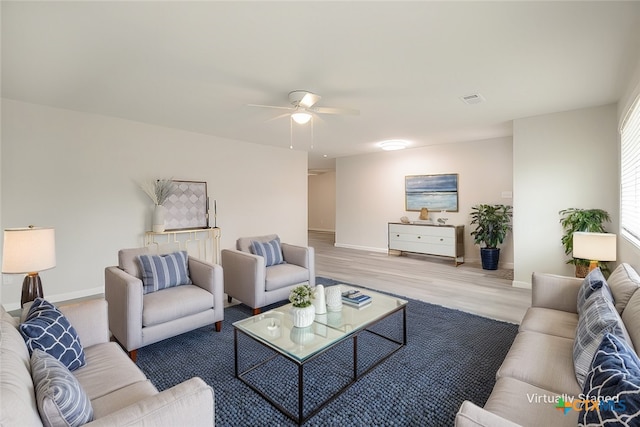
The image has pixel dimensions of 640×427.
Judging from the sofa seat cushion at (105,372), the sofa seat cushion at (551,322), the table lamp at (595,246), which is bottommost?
the sofa seat cushion at (105,372)

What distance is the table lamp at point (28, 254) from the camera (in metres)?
1.93

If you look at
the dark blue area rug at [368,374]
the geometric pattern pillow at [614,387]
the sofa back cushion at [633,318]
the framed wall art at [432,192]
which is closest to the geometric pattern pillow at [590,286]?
Answer: the sofa back cushion at [633,318]

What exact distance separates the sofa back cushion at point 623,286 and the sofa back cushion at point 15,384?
2.74 meters

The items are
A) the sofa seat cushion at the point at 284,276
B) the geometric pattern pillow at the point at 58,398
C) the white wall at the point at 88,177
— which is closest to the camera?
the geometric pattern pillow at the point at 58,398

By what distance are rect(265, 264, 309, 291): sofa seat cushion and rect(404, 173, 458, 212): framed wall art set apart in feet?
13.1

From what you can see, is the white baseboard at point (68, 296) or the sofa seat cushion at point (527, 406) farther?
the white baseboard at point (68, 296)

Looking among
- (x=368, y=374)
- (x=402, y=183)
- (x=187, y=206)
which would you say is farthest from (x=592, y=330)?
(x=402, y=183)

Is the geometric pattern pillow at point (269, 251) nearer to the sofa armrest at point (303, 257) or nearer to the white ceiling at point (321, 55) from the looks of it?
the sofa armrest at point (303, 257)

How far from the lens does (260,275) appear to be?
3291 mm

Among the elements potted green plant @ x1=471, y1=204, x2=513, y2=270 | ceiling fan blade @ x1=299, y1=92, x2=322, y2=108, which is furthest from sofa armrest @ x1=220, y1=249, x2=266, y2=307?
potted green plant @ x1=471, y1=204, x2=513, y2=270

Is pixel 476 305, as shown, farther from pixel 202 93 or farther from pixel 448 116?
pixel 202 93

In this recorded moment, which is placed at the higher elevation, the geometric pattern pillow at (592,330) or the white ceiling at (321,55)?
the white ceiling at (321,55)

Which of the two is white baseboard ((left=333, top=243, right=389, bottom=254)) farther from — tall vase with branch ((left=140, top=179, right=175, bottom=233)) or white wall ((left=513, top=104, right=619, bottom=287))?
tall vase with branch ((left=140, top=179, right=175, bottom=233))

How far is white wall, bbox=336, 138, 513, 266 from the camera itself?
19.3ft
